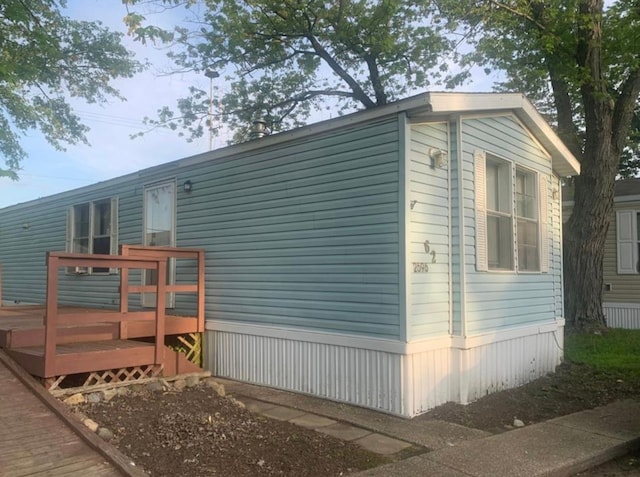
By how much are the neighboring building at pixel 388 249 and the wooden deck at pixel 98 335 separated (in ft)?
3.39

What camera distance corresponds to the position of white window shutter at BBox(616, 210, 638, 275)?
1397 centimetres

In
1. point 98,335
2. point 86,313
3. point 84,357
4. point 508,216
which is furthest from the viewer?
point 508,216

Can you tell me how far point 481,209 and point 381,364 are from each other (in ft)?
7.22

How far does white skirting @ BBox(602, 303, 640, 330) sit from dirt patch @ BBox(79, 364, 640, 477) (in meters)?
8.31

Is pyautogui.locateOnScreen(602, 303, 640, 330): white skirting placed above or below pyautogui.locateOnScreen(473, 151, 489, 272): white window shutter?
below

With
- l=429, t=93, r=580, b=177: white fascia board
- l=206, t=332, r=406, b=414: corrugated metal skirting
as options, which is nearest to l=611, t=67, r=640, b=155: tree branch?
l=429, t=93, r=580, b=177: white fascia board

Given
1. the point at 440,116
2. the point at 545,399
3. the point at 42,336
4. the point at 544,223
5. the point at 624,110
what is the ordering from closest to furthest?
the point at 440,116 → the point at 42,336 → the point at 545,399 → the point at 544,223 → the point at 624,110

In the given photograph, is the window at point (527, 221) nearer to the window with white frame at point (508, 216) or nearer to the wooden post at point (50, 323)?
the window with white frame at point (508, 216)

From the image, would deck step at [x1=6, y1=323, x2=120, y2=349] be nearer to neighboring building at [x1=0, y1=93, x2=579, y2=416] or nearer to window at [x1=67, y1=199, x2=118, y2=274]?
neighboring building at [x1=0, y1=93, x2=579, y2=416]

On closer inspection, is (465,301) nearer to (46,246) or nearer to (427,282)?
(427,282)

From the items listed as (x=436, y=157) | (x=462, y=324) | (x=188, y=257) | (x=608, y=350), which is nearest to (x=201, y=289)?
(x=188, y=257)

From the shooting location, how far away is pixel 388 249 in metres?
5.72

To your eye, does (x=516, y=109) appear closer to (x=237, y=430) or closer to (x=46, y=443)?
(x=237, y=430)

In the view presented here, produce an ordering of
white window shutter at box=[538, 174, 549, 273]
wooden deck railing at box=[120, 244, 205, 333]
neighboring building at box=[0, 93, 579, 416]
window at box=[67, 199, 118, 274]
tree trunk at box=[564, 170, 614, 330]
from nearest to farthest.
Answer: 1. neighboring building at box=[0, 93, 579, 416]
2. wooden deck railing at box=[120, 244, 205, 333]
3. white window shutter at box=[538, 174, 549, 273]
4. window at box=[67, 199, 118, 274]
5. tree trunk at box=[564, 170, 614, 330]
